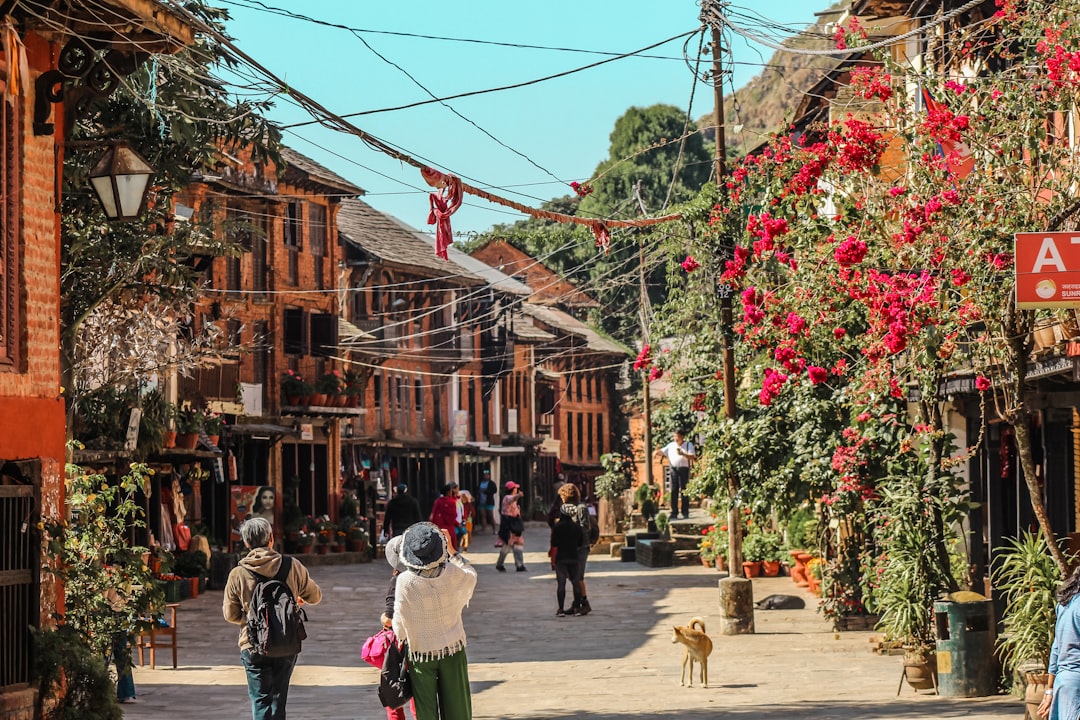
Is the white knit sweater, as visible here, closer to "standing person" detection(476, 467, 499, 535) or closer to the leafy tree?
the leafy tree

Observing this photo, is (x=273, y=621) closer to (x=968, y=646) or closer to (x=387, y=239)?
(x=968, y=646)

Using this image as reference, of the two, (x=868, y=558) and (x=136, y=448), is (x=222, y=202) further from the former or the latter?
(x=868, y=558)

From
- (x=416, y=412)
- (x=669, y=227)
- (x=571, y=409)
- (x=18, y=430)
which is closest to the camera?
(x=18, y=430)

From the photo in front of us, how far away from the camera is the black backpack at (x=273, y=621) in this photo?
11469 millimetres

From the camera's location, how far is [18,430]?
1178 cm

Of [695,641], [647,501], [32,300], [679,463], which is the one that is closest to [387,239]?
[647,501]

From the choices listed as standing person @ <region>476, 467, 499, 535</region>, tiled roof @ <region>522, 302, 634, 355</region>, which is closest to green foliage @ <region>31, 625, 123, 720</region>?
standing person @ <region>476, 467, 499, 535</region>

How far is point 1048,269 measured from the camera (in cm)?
1127

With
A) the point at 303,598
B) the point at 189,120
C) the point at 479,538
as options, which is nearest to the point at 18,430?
the point at 303,598

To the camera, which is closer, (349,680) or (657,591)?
(349,680)

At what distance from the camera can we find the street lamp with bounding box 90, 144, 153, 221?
1255 centimetres

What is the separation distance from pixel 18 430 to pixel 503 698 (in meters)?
6.00

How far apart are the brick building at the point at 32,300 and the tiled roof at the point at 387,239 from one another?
43.0 metres

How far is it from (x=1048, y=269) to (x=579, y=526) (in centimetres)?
1403
